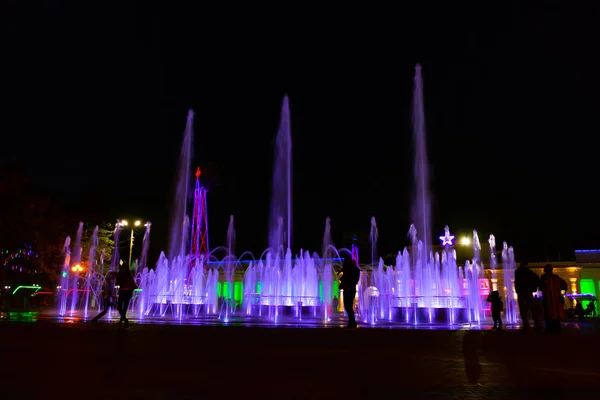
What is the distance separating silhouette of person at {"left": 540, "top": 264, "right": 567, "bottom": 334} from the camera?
1019cm

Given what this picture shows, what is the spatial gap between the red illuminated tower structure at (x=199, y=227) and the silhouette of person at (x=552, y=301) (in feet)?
84.8

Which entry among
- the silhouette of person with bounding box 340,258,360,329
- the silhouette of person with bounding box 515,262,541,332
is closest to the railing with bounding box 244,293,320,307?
the silhouette of person with bounding box 340,258,360,329

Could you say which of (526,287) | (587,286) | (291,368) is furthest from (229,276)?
(587,286)

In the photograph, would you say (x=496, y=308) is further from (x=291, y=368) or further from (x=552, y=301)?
(x=291, y=368)

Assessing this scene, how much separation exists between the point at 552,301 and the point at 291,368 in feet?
24.6

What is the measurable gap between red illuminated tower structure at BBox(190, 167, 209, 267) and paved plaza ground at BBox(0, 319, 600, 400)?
2693cm

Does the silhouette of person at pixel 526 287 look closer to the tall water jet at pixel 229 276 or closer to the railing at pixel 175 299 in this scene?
the tall water jet at pixel 229 276

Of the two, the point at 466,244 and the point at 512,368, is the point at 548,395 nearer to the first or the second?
the point at 512,368

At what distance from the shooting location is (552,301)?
34.0 ft

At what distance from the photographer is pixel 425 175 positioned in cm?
2583

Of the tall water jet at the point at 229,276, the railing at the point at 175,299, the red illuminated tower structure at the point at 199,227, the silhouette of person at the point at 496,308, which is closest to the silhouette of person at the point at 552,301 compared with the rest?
the silhouette of person at the point at 496,308

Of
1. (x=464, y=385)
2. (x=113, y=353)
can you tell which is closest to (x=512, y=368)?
(x=464, y=385)

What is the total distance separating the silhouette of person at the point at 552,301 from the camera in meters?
10.2

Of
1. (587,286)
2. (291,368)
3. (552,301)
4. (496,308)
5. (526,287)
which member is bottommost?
(291,368)
